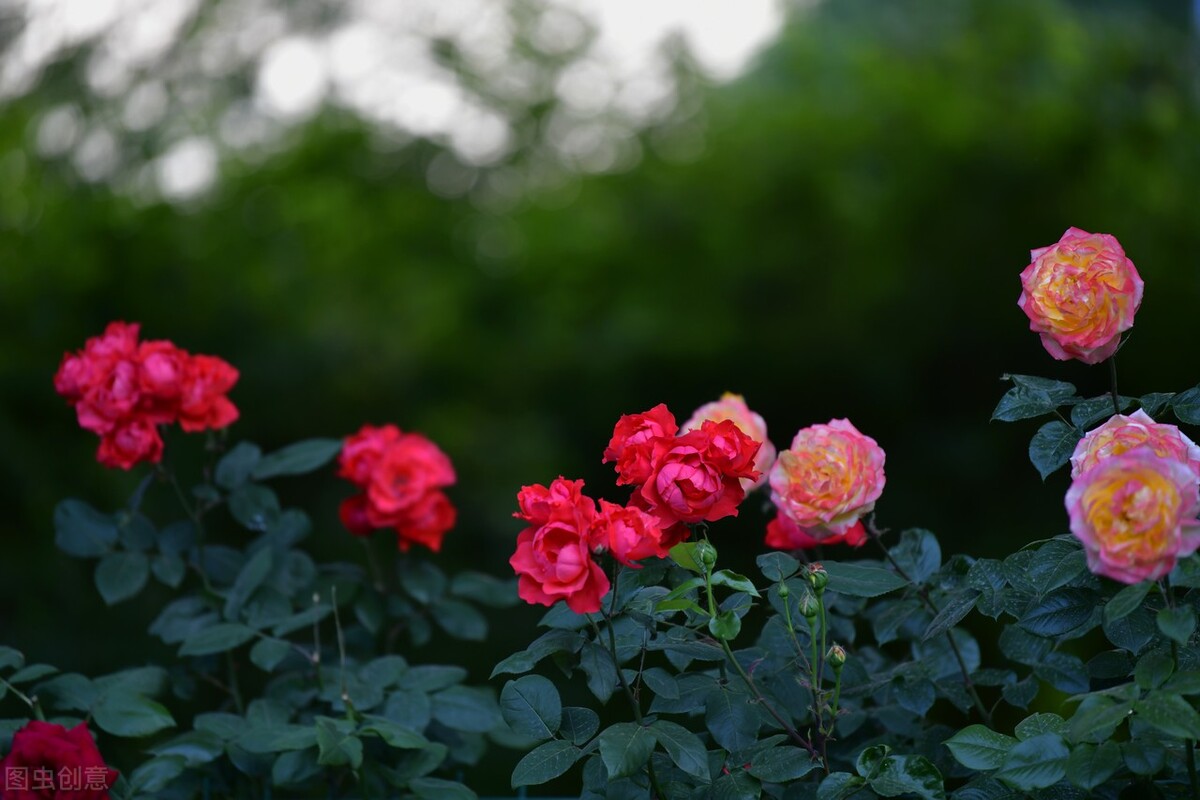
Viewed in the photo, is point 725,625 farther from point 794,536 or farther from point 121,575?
point 121,575

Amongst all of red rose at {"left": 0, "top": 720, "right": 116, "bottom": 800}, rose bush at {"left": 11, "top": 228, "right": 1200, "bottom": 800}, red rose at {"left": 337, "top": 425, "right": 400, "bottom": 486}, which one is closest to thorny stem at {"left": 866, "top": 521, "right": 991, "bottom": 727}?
rose bush at {"left": 11, "top": 228, "right": 1200, "bottom": 800}

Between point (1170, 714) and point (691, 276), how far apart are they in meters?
3.47

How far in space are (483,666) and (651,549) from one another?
9.09ft

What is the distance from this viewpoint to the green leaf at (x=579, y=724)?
936mm

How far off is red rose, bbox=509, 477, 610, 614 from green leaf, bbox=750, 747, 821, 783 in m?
0.20

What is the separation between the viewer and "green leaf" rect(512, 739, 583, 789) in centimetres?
88

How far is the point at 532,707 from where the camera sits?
948 millimetres

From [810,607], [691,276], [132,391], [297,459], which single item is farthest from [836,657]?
[691,276]

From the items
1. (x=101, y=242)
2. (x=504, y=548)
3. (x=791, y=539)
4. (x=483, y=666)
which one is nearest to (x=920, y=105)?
(x=504, y=548)

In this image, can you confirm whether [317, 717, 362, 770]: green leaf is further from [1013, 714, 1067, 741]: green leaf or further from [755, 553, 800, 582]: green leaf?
[1013, 714, 1067, 741]: green leaf

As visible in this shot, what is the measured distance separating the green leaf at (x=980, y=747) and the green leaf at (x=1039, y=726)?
0.01 metres

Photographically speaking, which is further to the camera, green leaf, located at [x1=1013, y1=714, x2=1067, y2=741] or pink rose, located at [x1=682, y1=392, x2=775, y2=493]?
pink rose, located at [x1=682, y1=392, x2=775, y2=493]

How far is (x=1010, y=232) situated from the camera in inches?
146

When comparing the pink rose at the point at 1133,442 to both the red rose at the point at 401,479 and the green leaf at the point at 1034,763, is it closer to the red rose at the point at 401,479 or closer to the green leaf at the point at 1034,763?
the green leaf at the point at 1034,763
